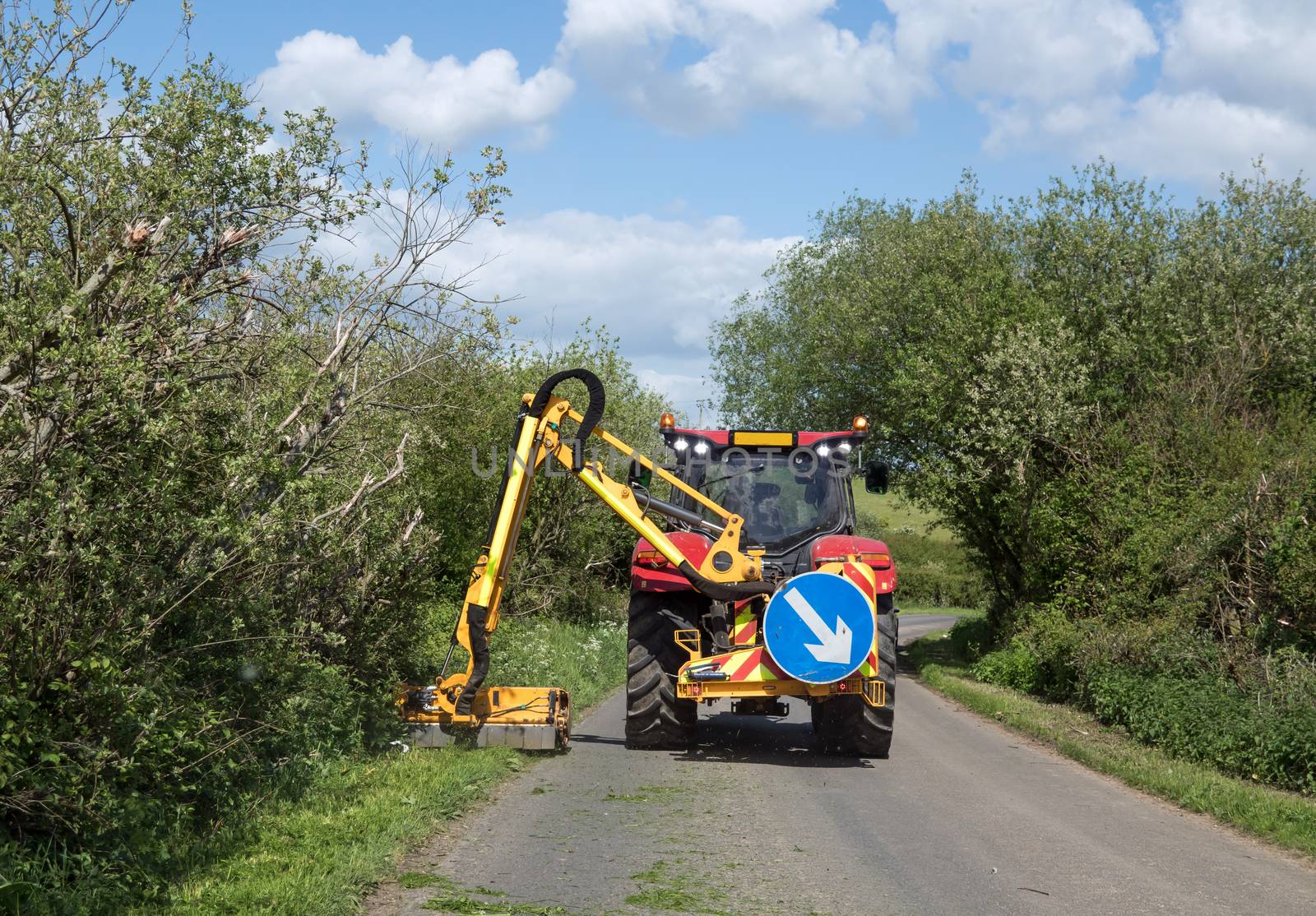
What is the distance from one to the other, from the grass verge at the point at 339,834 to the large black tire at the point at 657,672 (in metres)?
1.22

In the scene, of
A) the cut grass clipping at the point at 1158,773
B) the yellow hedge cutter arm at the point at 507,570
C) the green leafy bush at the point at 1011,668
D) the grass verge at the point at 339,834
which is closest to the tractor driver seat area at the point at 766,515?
the yellow hedge cutter arm at the point at 507,570

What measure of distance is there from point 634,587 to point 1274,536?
22.9ft

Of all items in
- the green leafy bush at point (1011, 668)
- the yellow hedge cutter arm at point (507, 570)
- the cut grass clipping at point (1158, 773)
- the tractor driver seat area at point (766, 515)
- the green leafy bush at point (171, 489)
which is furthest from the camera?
the green leafy bush at point (1011, 668)

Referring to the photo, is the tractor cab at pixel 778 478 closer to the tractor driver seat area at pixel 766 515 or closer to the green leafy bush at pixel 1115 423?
the tractor driver seat area at pixel 766 515

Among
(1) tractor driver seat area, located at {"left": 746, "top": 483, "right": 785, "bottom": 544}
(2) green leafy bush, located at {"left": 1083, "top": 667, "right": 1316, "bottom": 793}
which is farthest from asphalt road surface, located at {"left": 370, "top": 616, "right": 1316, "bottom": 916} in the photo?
(1) tractor driver seat area, located at {"left": 746, "top": 483, "right": 785, "bottom": 544}

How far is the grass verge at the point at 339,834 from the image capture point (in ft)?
18.6

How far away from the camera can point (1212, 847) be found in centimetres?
807

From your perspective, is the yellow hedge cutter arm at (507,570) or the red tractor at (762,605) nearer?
the yellow hedge cutter arm at (507,570)

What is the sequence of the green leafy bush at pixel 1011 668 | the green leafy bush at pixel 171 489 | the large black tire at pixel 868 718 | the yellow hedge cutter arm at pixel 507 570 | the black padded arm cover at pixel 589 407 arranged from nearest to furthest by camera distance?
the green leafy bush at pixel 171 489
the yellow hedge cutter arm at pixel 507 570
the black padded arm cover at pixel 589 407
the large black tire at pixel 868 718
the green leafy bush at pixel 1011 668

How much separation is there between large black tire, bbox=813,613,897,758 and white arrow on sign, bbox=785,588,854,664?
31.2 inches

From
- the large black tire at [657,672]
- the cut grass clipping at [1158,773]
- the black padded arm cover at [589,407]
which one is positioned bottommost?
the cut grass clipping at [1158,773]

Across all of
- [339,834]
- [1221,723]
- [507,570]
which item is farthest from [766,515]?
[339,834]

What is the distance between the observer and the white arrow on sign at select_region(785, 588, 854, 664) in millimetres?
10266

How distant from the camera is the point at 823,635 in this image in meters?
10.3
